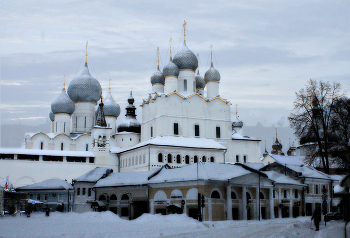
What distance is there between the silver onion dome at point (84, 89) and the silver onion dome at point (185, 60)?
12.5 metres

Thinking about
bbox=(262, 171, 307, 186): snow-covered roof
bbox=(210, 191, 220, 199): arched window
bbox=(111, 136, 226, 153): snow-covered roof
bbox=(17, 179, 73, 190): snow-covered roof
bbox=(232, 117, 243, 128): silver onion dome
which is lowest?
bbox=(210, 191, 220, 199): arched window

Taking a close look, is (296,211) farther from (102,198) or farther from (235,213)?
(102,198)

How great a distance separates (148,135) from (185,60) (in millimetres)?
9964

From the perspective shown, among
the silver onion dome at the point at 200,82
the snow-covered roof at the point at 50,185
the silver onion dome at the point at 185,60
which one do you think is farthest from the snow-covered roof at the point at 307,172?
the snow-covered roof at the point at 50,185

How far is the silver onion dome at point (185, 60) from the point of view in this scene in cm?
5331

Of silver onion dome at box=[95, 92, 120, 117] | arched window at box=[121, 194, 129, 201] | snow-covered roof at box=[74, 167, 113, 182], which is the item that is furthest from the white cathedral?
arched window at box=[121, 194, 129, 201]

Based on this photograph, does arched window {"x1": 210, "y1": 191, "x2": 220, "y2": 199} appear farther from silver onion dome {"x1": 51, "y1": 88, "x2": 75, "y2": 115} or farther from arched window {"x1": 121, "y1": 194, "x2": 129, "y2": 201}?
silver onion dome {"x1": 51, "y1": 88, "x2": 75, "y2": 115}

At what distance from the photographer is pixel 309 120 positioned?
37125 mm

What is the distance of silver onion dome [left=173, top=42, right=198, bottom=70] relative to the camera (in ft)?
175

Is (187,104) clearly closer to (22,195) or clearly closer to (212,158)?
(212,158)

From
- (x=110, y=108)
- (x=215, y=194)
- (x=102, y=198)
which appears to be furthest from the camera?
(x=110, y=108)

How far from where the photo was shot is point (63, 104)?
190 feet

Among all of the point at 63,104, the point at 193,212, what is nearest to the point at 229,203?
the point at 193,212

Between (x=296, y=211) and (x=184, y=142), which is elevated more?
(x=184, y=142)
